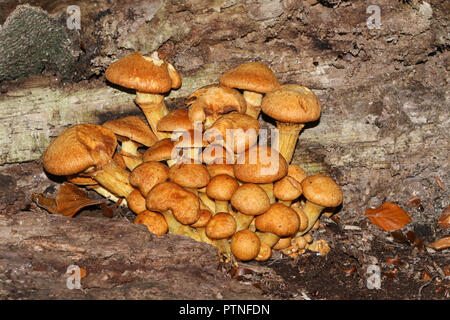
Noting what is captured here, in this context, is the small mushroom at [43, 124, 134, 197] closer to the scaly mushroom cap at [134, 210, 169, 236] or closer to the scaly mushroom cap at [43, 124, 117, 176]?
the scaly mushroom cap at [43, 124, 117, 176]

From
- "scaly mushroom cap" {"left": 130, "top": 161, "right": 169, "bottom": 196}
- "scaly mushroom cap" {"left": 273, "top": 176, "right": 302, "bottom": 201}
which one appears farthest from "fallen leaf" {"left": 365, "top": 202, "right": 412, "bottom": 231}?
"scaly mushroom cap" {"left": 130, "top": 161, "right": 169, "bottom": 196}

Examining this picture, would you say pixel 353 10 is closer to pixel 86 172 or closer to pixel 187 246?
pixel 187 246

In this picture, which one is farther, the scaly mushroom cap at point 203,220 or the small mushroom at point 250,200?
the scaly mushroom cap at point 203,220

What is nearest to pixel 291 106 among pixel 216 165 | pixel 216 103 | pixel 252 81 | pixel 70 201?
pixel 252 81

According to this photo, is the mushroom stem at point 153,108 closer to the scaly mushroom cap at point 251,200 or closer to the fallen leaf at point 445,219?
the scaly mushroom cap at point 251,200

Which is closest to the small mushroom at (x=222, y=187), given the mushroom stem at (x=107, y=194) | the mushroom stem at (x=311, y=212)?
the mushroom stem at (x=311, y=212)

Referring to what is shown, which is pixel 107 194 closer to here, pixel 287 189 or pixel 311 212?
pixel 287 189
